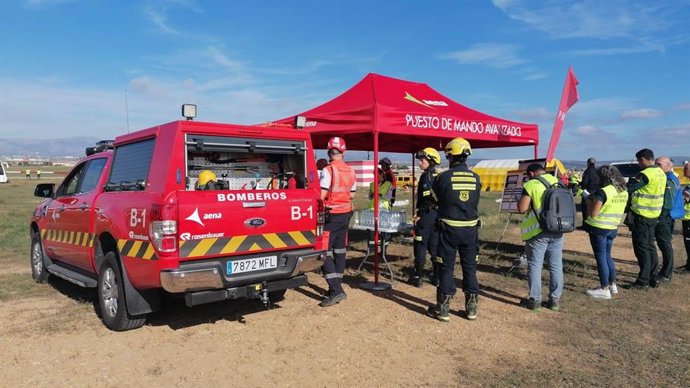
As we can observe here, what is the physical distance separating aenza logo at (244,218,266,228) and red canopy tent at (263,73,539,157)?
1889 mm

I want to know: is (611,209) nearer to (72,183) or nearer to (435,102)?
(435,102)

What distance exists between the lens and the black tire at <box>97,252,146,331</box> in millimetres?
4848

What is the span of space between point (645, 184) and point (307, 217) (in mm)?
4710

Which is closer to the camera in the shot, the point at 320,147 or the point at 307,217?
the point at 307,217

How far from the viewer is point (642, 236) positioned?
6.82 m

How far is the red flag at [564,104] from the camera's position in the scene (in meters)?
7.87

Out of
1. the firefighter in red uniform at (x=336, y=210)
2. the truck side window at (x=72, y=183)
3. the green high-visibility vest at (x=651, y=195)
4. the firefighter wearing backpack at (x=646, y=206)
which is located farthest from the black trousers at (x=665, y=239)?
the truck side window at (x=72, y=183)

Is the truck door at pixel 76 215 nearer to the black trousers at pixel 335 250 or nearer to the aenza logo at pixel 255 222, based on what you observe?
the aenza logo at pixel 255 222

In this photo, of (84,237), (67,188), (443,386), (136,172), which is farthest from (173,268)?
(67,188)

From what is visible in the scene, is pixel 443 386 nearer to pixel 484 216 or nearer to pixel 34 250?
pixel 34 250

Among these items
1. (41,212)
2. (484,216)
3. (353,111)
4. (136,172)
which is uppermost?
(353,111)

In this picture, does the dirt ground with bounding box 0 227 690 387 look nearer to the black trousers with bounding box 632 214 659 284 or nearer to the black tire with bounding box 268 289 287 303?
the black tire with bounding box 268 289 287 303

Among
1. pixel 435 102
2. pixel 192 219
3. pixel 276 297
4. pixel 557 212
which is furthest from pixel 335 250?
pixel 435 102

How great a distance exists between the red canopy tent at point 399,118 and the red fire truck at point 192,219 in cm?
84
